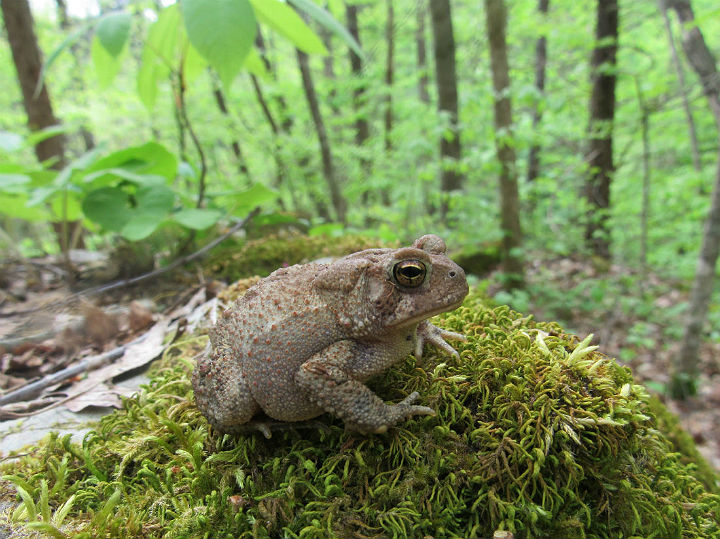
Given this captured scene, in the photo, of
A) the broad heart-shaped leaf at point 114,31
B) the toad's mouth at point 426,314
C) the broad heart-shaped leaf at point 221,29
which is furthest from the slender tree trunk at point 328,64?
the toad's mouth at point 426,314

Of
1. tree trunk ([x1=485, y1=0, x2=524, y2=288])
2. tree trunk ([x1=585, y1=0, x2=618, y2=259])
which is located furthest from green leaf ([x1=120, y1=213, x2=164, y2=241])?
tree trunk ([x1=585, y1=0, x2=618, y2=259])

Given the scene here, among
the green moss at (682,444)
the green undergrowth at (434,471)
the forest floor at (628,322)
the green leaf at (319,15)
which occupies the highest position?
the green leaf at (319,15)

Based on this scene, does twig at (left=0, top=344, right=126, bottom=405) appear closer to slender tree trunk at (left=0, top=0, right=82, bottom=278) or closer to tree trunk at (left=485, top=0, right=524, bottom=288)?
slender tree trunk at (left=0, top=0, right=82, bottom=278)

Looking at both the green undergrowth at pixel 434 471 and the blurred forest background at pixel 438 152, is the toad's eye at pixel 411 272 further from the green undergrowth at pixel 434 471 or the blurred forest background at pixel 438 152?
the blurred forest background at pixel 438 152

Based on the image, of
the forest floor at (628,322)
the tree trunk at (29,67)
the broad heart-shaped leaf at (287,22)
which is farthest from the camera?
the forest floor at (628,322)

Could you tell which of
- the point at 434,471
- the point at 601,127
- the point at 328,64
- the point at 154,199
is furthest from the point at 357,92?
the point at 434,471

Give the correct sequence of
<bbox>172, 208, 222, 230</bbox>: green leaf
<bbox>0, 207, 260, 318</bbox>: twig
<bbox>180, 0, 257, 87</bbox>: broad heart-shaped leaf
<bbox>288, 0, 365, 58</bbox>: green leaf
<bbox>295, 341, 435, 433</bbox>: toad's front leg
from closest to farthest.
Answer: <bbox>295, 341, 435, 433</bbox>: toad's front leg
<bbox>180, 0, 257, 87</bbox>: broad heart-shaped leaf
<bbox>288, 0, 365, 58</bbox>: green leaf
<bbox>172, 208, 222, 230</bbox>: green leaf
<bbox>0, 207, 260, 318</bbox>: twig
